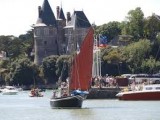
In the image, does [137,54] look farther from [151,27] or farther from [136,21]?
[151,27]

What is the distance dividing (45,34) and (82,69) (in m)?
100

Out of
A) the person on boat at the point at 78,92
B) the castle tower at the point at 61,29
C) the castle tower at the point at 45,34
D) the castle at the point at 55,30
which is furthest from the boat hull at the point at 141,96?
the castle tower at the point at 61,29

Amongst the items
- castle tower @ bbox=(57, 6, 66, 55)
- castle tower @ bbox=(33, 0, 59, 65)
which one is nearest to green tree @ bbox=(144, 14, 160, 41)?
castle tower @ bbox=(33, 0, 59, 65)

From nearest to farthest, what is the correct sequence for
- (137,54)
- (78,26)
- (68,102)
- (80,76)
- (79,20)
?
(68,102) → (80,76) → (137,54) → (79,20) → (78,26)

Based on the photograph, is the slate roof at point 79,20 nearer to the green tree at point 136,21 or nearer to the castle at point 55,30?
the castle at point 55,30

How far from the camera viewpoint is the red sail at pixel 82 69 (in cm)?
→ 6406

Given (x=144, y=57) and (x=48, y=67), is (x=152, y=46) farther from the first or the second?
(x=48, y=67)

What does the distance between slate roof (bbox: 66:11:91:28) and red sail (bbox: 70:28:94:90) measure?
91.1 metres

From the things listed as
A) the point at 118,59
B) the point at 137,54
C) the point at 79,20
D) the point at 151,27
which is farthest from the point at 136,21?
the point at 79,20

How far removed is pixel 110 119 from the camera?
52656 millimetres

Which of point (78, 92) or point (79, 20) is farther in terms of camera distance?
point (79, 20)

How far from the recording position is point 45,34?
16400 centimetres

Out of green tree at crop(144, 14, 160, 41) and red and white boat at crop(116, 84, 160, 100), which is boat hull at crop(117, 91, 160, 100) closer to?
red and white boat at crop(116, 84, 160, 100)

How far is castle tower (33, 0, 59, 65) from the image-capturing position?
521 feet
